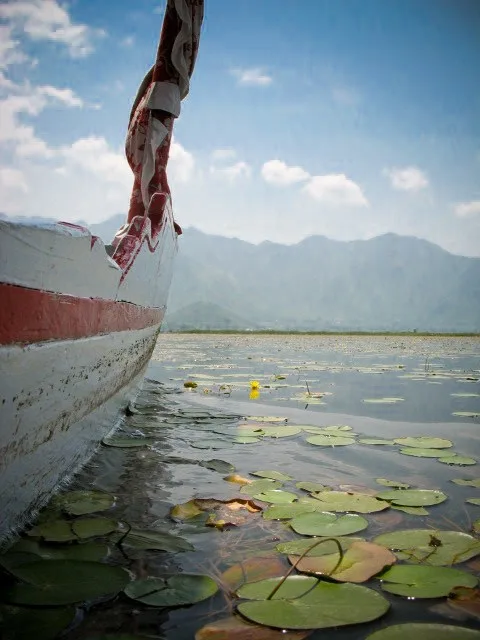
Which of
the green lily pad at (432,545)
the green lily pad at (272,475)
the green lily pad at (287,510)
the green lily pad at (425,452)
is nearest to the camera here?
the green lily pad at (432,545)

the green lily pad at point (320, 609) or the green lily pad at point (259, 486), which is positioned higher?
the green lily pad at point (320, 609)

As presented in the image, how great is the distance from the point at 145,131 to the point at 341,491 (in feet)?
13.5

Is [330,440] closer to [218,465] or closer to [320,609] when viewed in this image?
[218,465]

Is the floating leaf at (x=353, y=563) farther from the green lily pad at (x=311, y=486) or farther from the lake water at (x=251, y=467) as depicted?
the green lily pad at (x=311, y=486)

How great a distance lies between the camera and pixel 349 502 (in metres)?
1.96

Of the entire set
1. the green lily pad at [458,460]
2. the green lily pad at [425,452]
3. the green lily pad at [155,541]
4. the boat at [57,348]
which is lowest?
the green lily pad at [155,541]

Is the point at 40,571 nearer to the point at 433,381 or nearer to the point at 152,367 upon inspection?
the point at 433,381

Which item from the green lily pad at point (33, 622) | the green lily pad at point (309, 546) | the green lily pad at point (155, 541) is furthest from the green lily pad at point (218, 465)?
the green lily pad at point (33, 622)

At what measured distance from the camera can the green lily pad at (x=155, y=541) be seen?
153 centimetres

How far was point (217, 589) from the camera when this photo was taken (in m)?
1.27

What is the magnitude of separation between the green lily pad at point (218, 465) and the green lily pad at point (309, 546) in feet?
3.18

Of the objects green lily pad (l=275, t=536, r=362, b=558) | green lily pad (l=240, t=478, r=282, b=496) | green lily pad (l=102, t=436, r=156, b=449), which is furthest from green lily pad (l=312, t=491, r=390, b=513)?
green lily pad (l=102, t=436, r=156, b=449)

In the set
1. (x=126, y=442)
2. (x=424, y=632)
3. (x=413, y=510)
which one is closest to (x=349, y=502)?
(x=413, y=510)

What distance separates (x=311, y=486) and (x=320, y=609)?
3.53ft
